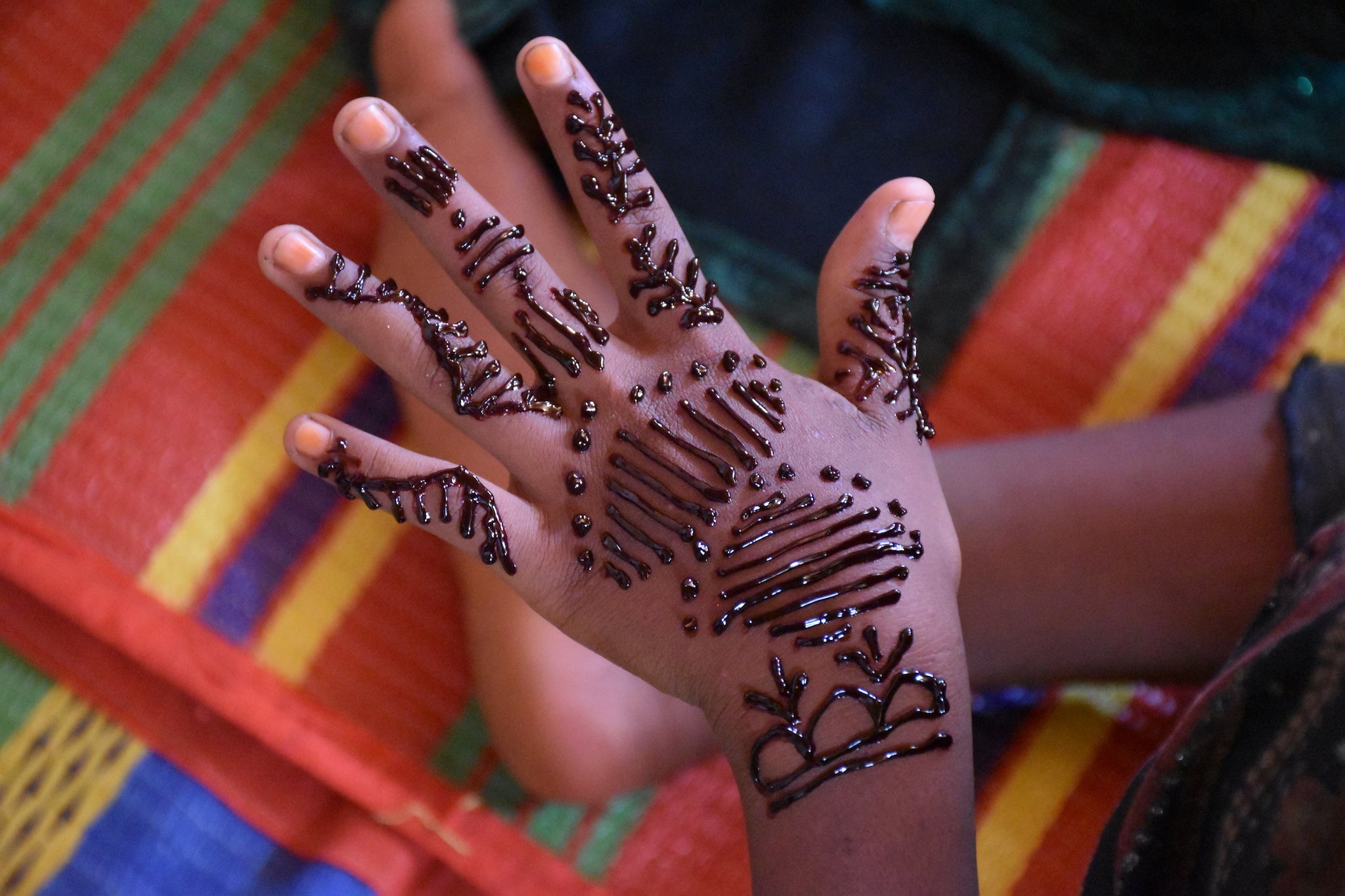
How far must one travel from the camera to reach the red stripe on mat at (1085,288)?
1023 millimetres

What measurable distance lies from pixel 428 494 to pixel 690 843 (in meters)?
0.48

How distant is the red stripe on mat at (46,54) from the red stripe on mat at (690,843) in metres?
0.98

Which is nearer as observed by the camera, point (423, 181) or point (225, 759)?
point (423, 181)

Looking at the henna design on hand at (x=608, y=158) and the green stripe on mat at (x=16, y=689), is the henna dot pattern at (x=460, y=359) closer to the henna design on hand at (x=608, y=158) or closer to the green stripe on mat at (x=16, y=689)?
the henna design on hand at (x=608, y=158)

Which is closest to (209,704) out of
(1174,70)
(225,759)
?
(225,759)

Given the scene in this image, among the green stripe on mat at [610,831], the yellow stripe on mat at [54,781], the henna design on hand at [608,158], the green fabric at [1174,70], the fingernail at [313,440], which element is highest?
the green fabric at [1174,70]

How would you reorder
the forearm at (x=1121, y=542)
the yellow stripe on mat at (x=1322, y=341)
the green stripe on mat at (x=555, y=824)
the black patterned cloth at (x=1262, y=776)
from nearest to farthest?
the black patterned cloth at (x=1262, y=776), the forearm at (x=1121, y=542), the green stripe on mat at (x=555, y=824), the yellow stripe on mat at (x=1322, y=341)

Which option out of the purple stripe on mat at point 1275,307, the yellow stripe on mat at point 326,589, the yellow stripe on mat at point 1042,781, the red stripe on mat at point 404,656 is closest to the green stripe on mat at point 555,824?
the red stripe on mat at point 404,656

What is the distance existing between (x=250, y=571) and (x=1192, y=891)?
85 centimetres

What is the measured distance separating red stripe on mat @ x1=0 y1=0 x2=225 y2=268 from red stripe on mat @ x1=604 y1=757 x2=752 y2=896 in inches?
34.4

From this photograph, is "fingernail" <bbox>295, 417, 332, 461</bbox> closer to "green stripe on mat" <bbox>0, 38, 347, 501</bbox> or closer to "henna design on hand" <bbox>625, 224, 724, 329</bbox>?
"henna design on hand" <bbox>625, 224, 724, 329</bbox>

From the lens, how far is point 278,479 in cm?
98

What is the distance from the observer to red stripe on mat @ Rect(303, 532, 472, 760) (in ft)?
3.09

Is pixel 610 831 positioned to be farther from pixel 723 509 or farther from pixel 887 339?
pixel 887 339
